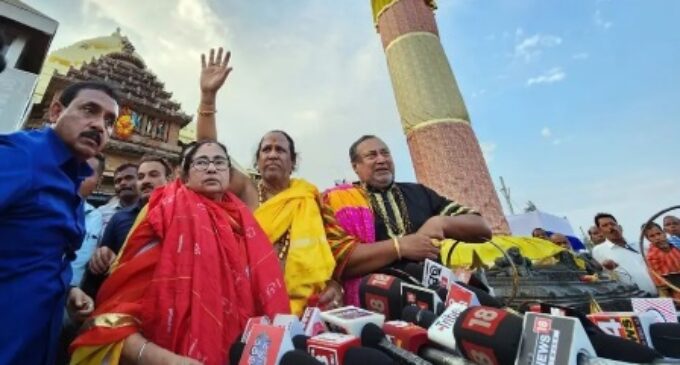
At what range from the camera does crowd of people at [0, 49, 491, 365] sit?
108 centimetres

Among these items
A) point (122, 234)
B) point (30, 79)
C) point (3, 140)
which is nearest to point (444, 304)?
point (3, 140)

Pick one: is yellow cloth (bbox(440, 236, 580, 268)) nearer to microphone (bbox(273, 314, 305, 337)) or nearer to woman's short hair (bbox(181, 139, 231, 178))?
woman's short hair (bbox(181, 139, 231, 178))

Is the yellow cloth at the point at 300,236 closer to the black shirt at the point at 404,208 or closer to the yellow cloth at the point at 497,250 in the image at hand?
the black shirt at the point at 404,208

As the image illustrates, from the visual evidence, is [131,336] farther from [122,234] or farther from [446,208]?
[446,208]

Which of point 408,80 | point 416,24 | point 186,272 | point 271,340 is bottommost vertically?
point 271,340

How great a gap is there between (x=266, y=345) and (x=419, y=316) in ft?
1.34

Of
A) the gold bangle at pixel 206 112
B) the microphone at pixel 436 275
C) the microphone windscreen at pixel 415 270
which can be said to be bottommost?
the microphone at pixel 436 275

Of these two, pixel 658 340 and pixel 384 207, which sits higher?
pixel 384 207

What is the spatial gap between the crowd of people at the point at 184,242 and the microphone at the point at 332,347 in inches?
16.6

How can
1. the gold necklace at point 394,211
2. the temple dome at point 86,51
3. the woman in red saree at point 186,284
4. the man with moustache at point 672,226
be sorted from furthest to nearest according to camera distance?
the temple dome at point 86,51
the man with moustache at point 672,226
the gold necklace at point 394,211
the woman in red saree at point 186,284

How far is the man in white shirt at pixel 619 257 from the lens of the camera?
4.11 m

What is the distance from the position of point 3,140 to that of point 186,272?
66 centimetres

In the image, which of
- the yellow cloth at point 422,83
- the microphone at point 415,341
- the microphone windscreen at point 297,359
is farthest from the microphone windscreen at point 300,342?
the yellow cloth at point 422,83

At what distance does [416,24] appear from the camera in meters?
6.54
